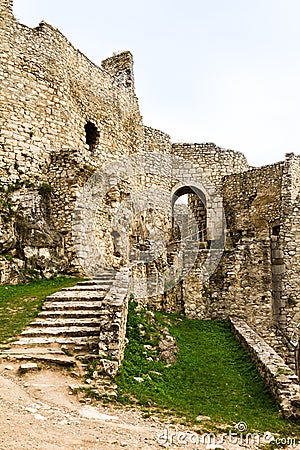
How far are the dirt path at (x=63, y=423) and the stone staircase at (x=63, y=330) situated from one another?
0.62 metres

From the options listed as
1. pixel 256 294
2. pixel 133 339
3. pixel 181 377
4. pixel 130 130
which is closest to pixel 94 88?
pixel 130 130

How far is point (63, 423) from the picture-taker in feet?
17.5

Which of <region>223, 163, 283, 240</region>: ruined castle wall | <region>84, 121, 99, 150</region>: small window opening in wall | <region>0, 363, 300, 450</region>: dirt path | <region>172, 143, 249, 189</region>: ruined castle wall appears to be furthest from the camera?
<region>172, 143, 249, 189</region>: ruined castle wall

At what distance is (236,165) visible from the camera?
76.5 ft

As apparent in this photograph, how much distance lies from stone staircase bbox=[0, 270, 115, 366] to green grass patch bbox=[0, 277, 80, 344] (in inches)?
7.6

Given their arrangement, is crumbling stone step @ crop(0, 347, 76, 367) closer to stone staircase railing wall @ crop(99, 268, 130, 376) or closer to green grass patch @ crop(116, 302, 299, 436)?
stone staircase railing wall @ crop(99, 268, 130, 376)

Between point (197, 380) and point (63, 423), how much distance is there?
4.76m

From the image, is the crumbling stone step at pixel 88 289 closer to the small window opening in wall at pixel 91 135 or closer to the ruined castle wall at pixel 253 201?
the small window opening in wall at pixel 91 135

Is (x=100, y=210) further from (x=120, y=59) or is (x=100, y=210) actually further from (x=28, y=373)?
(x=120, y=59)

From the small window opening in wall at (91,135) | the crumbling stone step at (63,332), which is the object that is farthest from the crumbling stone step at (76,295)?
the small window opening in wall at (91,135)

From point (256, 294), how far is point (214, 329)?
2298 millimetres

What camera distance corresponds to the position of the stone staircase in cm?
764

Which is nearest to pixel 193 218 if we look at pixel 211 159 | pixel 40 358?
pixel 211 159

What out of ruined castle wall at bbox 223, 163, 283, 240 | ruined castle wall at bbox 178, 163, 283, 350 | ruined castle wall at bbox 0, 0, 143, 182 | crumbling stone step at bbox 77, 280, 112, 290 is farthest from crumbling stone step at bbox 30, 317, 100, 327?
ruined castle wall at bbox 223, 163, 283, 240
